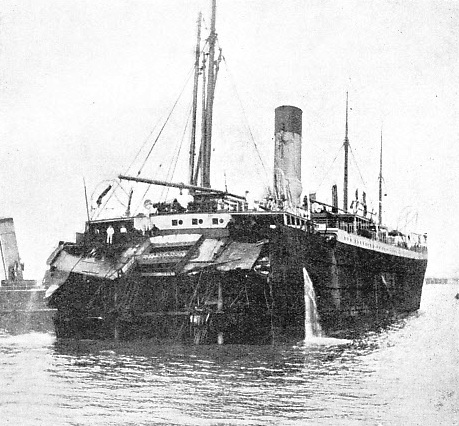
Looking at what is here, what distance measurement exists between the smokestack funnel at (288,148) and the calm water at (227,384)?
35.3 feet

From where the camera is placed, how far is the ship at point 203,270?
2086 centimetres

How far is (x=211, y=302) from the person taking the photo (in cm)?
→ 2116

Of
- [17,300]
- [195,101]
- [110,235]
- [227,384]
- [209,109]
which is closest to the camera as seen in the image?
[227,384]

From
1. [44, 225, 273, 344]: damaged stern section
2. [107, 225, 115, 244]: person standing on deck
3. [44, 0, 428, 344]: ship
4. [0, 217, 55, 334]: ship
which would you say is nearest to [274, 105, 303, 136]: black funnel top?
[44, 0, 428, 344]: ship

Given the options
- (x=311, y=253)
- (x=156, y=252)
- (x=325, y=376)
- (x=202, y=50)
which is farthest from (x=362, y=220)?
(x=325, y=376)

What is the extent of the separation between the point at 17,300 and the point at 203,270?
17.7 m

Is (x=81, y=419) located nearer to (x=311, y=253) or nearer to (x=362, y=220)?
(x=311, y=253)

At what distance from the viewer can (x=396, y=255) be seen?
3919cm

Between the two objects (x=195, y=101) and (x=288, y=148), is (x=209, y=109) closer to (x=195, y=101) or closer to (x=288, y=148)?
(x=195, y=101)

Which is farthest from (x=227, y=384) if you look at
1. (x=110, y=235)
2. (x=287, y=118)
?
(x=287, y=118)

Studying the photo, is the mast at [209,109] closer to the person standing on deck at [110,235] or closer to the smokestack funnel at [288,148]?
the person standing on deck at [110,235]

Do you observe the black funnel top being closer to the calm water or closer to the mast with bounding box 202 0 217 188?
the mast with bounding box 202 0 217 188

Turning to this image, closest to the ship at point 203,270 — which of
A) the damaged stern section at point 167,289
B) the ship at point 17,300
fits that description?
the damaged stern section at point 167,289

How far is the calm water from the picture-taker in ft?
36.7
